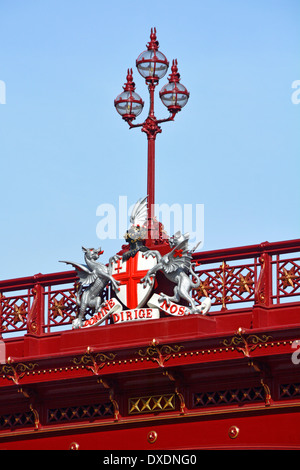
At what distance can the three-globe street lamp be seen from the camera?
3634 cm

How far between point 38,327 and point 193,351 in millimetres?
3917

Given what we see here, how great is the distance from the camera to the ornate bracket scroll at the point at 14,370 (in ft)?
115

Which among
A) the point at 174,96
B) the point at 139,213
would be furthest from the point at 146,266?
the point at 174,96

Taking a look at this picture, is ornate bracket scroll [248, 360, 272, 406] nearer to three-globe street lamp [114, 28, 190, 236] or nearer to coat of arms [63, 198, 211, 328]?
coat of arms [63, 198, 211, 328]

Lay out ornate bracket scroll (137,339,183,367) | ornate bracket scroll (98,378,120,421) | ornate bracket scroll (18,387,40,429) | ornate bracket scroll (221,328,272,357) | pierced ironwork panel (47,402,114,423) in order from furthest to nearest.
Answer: ornate bracket scroll (18,387,40,429)
pierced ironwork panel (47,402,114,423)
ornate bracket scroll (98,378,120,421)
ornate bracket scroll (137,339,183,367)
ornate bracket scroll (221,328,272,357)

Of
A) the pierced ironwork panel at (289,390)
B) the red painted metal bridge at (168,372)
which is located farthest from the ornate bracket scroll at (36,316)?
the pierced ironwork panel at (289,390)

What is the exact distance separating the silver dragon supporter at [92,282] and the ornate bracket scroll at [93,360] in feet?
3.37

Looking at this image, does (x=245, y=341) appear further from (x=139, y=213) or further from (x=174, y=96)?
(x=174, y=96)

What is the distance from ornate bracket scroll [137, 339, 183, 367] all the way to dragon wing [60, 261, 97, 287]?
2281 mm

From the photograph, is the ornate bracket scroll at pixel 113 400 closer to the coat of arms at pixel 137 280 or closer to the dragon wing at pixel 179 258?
the coat of arms at pixel 137 280

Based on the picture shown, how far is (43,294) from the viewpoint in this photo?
118 feet

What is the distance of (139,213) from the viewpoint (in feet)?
117

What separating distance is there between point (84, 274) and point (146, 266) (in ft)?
4.54

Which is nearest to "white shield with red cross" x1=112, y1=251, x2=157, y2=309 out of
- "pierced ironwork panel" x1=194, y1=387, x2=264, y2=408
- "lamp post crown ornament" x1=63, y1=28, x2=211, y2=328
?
"lamp post crown ornament" x1=63, y1=28, x2=211, y2=328
